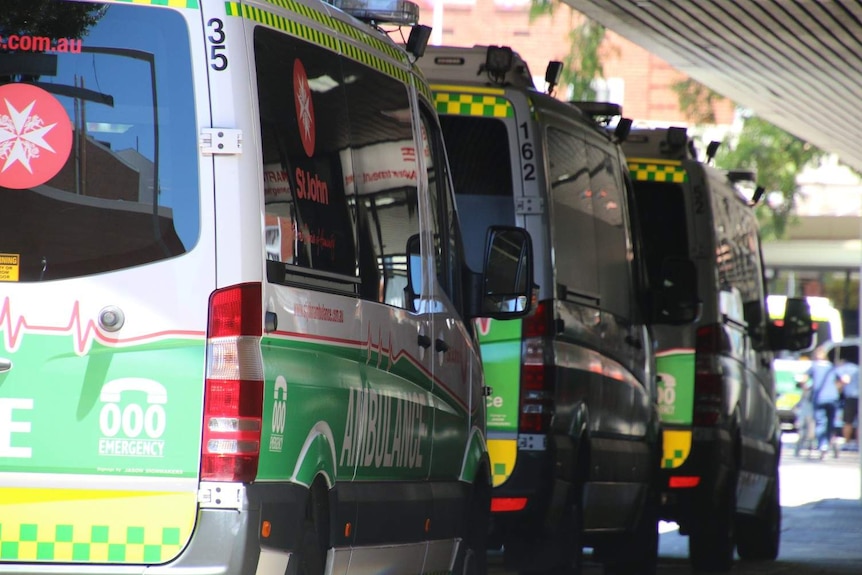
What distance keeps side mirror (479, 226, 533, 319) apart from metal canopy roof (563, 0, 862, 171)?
20.6ft

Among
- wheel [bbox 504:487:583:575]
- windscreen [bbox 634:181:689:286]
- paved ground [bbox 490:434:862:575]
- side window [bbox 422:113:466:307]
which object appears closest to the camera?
side window [bbox 422:113:466:307]

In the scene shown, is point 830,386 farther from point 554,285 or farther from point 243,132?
point 243,132

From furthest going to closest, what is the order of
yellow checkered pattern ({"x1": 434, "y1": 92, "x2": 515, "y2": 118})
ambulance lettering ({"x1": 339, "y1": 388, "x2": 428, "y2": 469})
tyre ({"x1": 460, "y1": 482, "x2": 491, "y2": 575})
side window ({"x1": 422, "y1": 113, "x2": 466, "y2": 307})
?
yellow checkered pattern ({"x1": 434, "y1": 92, "x2": 515, "y2": 118})
tyre ({"x1": 460, "y1": 482, "x2": 491, "y2": 575})
side window ({"x1": 422, "y1": 113, "x2": 466, "y2": 307})
ambulance lettering ({"x1": 339, "y1": 388, "x2": 428, "y2": 469})

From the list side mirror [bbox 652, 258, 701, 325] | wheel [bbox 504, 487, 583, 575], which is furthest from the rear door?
side mirror [bbox 652, 258, 701, 325]

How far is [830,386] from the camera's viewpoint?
31.2 metres

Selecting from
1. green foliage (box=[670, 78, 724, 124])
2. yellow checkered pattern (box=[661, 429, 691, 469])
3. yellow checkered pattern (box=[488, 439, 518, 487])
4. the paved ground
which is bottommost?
the paved ground

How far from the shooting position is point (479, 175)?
8.74 m

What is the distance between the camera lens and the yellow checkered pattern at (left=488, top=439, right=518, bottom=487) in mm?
8656

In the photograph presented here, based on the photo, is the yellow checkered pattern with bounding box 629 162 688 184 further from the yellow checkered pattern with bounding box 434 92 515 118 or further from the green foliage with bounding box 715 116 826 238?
the green foliage with bounding box 715 116 826 238

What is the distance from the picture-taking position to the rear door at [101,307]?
4762mm

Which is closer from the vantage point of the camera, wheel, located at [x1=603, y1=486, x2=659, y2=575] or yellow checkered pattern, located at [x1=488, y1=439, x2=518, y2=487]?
yellow checkered pattern, located at [x1=488, y1=439, x2=518, y2=487]

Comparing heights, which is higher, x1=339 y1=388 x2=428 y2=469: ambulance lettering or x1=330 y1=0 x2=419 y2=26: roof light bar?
x1=330 y1=0 x2=419 y2=26: roof light bar

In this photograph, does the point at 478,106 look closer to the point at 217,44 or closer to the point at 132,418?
the point at 217,44

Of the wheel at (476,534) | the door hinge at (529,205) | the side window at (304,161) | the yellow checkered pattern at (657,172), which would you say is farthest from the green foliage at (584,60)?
the side window at (304,161)
